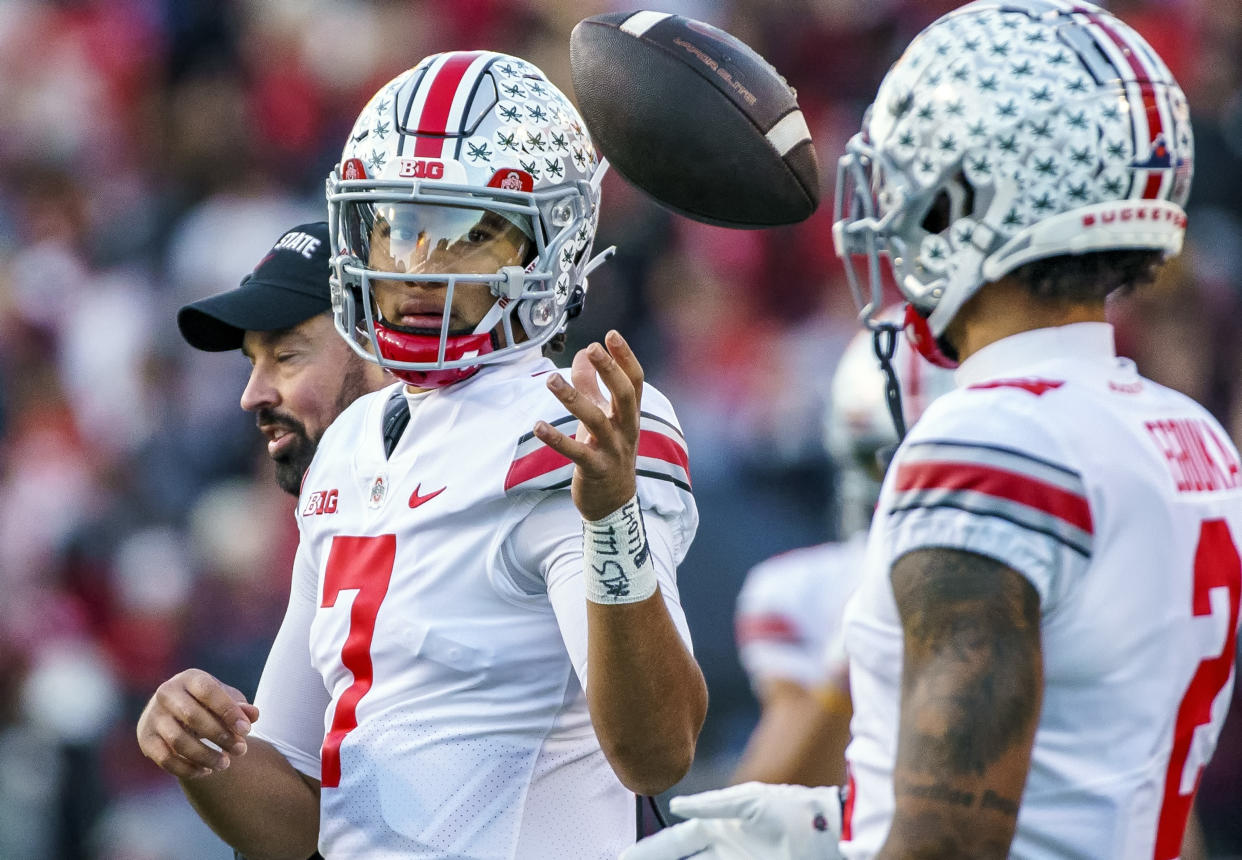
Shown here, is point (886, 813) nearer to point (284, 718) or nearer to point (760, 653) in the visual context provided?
point (284, 718)

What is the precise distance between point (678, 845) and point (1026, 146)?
834 mm

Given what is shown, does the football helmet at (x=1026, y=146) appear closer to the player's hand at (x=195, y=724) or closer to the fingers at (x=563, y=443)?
the fingers at (x=563, y=443)

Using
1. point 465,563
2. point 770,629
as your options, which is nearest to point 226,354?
point 770,629

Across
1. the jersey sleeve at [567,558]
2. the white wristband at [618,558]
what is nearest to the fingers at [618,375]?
the white wristband at [618,558]

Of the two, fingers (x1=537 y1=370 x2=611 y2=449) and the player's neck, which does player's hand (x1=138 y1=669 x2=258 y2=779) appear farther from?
the player's neck

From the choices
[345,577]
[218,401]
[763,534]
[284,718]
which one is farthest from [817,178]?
[218,401]

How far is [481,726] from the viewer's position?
2318 millimetres

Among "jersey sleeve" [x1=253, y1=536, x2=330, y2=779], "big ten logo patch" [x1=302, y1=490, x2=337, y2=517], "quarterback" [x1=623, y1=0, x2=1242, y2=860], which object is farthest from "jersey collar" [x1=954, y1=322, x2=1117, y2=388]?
"jersey sleeve" [x1=253, y1=536, x2=330, y2=779]

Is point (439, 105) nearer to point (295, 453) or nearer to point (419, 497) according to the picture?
point (419, 497)

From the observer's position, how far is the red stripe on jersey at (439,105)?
251 centimetres

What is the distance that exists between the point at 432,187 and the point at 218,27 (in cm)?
546

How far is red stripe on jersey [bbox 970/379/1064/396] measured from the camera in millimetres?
1687

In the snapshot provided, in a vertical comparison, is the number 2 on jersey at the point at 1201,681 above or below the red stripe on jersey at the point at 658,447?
below

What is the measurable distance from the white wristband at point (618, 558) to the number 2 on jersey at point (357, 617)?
43cm
